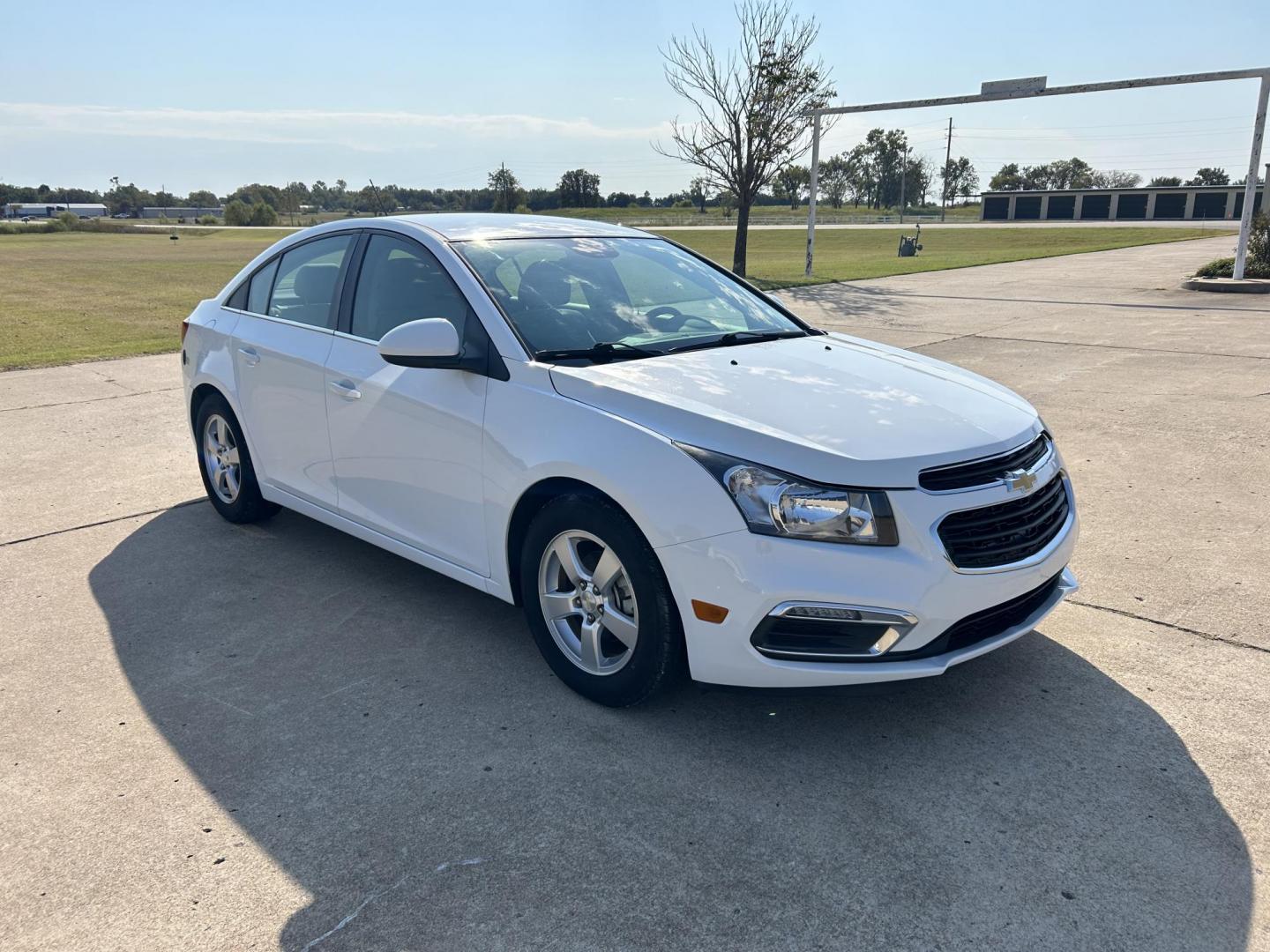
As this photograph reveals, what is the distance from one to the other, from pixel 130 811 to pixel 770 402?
238cm

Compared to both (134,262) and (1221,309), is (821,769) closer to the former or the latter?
(1221,309)

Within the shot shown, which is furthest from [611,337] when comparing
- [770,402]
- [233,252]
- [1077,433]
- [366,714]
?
[233,252]

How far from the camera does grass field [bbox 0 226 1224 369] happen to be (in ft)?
44.9

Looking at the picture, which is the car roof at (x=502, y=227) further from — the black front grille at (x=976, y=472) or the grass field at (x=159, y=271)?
the grass field at (x=159, y=271)

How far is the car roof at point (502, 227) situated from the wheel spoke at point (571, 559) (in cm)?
155

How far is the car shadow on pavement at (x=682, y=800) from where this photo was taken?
2475 mm

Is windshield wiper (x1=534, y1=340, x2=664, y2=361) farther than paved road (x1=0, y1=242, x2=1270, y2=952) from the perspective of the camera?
Yes

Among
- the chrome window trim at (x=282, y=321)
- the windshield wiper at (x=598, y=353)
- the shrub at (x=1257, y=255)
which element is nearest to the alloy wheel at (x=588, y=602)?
the windshield wiper at (x=598, y=353)

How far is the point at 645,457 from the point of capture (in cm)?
314

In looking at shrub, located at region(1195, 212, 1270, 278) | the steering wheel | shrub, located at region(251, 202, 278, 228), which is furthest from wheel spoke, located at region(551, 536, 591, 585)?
shrub, located at region(251, 202, 278, 228)

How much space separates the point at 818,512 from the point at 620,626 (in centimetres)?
81

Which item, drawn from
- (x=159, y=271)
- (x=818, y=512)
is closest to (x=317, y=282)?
(x=818, y=512)

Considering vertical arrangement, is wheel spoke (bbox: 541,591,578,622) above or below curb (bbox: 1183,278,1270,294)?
below

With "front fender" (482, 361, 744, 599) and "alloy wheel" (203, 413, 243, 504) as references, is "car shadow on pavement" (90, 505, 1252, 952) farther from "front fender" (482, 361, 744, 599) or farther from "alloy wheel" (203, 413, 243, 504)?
"alloy wheel" (203, 413, 243, 504)
